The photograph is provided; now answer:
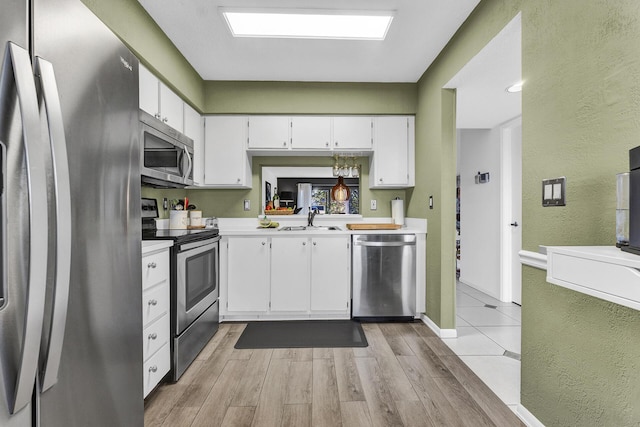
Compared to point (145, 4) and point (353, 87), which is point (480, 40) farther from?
point (145, 4)

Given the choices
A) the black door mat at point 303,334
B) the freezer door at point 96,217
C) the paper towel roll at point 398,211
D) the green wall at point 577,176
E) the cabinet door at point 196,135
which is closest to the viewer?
the freezer door at point 96,217

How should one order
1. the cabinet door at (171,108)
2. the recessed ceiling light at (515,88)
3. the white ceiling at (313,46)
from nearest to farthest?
the white ceiling at (313,46), the cabinet door at (171,108), the recessed ceiling light at (515,88)

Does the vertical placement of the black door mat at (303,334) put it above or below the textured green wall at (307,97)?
below

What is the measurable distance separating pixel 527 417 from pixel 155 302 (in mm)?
2087

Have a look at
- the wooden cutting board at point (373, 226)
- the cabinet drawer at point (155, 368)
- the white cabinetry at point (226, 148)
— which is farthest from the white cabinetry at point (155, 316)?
the wooden cutting board at point (373, 226)

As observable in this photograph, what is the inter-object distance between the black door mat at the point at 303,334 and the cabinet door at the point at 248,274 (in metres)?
0.22

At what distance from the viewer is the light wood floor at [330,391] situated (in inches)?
66.2

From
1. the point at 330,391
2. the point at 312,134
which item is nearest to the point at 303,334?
the point at 330,391

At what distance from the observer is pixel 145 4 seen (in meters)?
2.09

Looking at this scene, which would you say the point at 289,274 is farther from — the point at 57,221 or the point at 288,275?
the point at 57,221

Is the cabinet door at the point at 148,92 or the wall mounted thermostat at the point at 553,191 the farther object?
the cabinet door at the point at 148,92

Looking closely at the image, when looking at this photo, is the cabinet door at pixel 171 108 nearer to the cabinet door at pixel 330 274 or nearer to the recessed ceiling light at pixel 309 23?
the recessed ceiling light at pixel 309 23

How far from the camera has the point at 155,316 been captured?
1.85m

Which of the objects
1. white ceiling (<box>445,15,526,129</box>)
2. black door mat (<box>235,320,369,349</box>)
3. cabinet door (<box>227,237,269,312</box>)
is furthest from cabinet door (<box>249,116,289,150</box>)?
black door mat (<box>235,320,369,349</box>)
